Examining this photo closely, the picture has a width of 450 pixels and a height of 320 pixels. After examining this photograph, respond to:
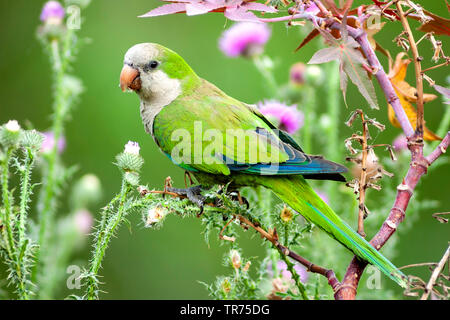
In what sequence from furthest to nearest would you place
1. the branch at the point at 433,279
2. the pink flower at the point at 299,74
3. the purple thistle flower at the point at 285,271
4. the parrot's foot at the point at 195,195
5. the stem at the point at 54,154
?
the pink flower at the point at 299,74 < the stem at the point at 54,154 < the purple thistle flower at the point at 285,271 < the parrot's foot at the point at 195,195 < the branch at the point at 433,279

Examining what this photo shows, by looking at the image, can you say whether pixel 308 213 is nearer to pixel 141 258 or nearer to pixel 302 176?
pixel 302 176

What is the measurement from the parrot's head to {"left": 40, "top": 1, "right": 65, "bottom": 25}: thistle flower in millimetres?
225

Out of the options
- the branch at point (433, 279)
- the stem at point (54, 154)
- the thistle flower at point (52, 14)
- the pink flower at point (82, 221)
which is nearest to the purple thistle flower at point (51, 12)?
the thistle flower at point (52, 14)

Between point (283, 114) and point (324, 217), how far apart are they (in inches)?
17.0

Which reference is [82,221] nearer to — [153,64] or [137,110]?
[153,64]

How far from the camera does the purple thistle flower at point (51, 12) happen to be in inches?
49.6

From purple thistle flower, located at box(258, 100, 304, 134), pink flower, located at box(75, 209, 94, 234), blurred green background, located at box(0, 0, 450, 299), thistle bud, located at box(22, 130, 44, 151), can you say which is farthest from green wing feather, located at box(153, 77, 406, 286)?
blurred green background, located at box(0, 0, 450, 299)

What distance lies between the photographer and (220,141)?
1.01 metres

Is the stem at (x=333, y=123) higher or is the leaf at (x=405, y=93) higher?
the stem at (x=333, y=123)

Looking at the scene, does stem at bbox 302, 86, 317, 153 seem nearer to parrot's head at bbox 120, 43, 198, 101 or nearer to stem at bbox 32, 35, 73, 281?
parrot's head at bbox 120, 43, 198, 101

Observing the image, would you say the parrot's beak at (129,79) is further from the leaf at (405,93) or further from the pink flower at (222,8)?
the leaf at (405,93)

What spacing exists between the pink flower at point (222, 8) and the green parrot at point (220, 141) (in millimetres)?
276

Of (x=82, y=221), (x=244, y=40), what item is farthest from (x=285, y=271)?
(x=244, y=40)

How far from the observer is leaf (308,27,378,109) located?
26.1 inches
